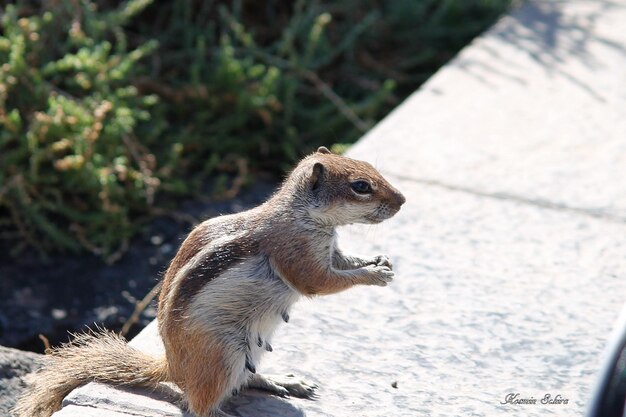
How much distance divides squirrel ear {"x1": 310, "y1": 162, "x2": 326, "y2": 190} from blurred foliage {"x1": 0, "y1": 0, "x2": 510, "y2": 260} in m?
1.60

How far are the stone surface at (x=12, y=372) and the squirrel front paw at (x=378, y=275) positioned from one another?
43.3 inches

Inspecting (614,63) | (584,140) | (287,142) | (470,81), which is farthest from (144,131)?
(614,63)

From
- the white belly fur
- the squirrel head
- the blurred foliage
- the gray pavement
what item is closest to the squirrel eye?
the squirrel head

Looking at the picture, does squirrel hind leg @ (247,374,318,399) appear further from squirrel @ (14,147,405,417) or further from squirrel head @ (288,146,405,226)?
squirrel head @ (288,146,405,226)

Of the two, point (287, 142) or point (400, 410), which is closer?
point (400, 410)

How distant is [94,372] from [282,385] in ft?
1.68

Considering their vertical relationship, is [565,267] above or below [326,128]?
above

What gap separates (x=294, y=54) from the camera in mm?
5133

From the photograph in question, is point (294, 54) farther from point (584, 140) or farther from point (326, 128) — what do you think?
point (584, 140)

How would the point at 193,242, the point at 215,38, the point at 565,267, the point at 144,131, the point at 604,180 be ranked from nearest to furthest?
the point at 193,242 < the point at 565,267 < the point at 604,180 < the point at 144,131 < the point at 215,38

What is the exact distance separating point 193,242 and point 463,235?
1.36 metres

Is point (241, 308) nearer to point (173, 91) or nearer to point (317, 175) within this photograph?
point (317, 175)

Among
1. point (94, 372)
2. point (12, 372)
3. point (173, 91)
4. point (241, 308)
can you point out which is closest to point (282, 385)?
point (241, 308)

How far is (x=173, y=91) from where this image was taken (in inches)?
195
